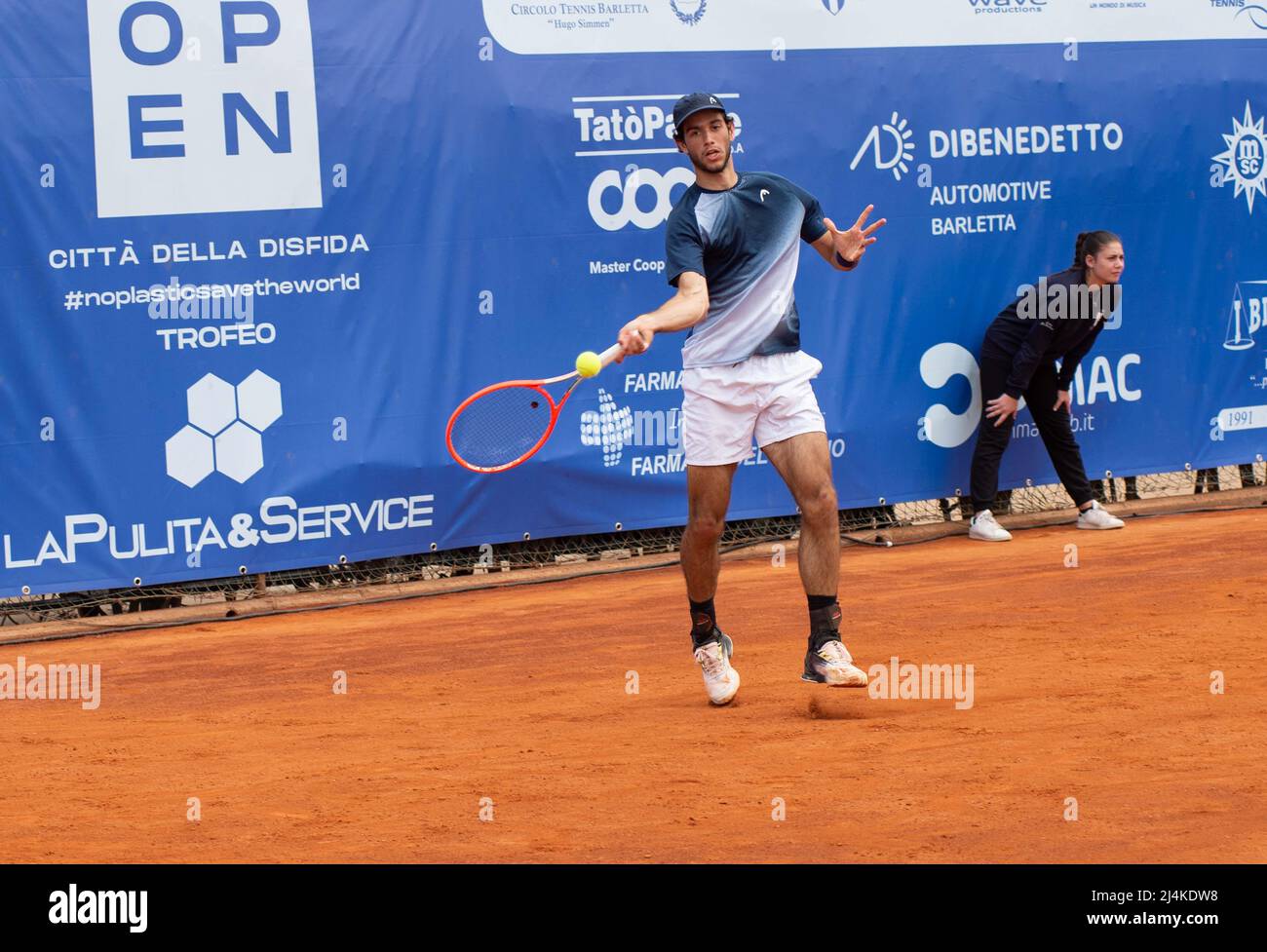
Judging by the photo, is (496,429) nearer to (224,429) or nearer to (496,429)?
(496,429)

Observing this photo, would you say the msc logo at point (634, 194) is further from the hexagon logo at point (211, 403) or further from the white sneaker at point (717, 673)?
the white sneaker at point (717, 673)

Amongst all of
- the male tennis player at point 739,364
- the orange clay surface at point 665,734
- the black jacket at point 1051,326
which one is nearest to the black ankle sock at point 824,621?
the male tennis player at point 739,364

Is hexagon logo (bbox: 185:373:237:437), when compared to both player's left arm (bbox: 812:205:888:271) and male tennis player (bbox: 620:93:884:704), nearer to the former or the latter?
male tennis player (bbox: 620:93:884:704)

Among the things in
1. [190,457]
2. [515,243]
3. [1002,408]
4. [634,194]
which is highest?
[634,194]

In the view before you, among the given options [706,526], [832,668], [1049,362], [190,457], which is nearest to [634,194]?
[1049,362]

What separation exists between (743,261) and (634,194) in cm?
318

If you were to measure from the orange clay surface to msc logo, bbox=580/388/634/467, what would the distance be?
80 centimetres

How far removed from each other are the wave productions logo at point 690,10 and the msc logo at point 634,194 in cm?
80

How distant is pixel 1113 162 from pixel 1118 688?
5.08 metres

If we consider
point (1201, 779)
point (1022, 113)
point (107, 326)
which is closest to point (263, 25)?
point (107, 326)

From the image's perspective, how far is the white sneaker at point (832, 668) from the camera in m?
5.39

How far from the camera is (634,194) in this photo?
876 cm

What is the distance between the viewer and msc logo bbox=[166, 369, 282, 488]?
7938 millimetres

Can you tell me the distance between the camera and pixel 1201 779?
14.8 ft
